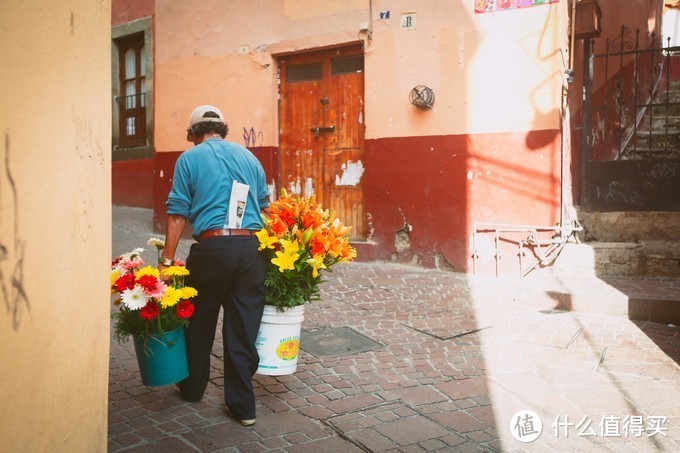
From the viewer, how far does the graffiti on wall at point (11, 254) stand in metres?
1.66

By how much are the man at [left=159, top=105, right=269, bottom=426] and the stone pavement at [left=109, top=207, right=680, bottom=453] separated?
38 cm

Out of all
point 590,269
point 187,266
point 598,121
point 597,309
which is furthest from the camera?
point 598,121

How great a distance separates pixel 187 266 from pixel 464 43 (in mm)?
5567

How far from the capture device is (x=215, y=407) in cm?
392

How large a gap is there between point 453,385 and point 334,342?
4.29 ft

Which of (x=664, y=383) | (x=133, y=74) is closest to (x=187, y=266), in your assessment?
(x=664, y=383)

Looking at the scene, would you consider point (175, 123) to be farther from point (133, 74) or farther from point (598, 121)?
point (598, 121)

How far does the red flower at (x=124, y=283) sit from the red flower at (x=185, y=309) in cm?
30

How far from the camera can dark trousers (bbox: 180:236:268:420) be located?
3.62 meters

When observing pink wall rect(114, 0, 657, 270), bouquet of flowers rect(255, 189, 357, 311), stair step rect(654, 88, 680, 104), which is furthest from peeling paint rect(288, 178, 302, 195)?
stair step rect(654, 88, 680, 104)

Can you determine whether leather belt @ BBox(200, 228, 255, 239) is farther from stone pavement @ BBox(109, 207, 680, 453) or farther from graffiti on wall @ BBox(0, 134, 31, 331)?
graffiti on wall @ BBox(0, 134, 31, 331)

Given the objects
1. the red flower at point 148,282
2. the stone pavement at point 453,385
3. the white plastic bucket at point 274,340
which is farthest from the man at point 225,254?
the stone pavement at point 453,385

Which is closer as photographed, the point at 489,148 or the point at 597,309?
the point at 597,309

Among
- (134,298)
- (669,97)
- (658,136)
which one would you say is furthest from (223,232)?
(669,97)
